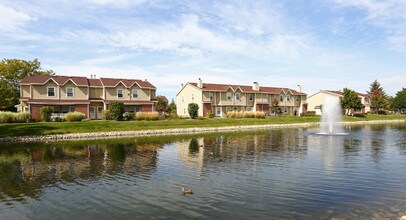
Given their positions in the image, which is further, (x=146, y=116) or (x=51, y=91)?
(x=51, y=91)

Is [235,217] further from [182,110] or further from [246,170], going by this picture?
[182,110]

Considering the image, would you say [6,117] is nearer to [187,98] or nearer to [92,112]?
[92,112]

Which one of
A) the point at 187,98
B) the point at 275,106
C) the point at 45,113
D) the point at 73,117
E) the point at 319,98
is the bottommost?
the point at 73,117

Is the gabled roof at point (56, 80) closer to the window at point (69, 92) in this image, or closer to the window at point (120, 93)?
the window at point (69, 92)

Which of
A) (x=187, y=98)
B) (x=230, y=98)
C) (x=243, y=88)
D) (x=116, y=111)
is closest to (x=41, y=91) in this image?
(x=116, y=111)

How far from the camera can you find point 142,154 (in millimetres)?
26031

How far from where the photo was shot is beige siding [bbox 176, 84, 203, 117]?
70562 mm

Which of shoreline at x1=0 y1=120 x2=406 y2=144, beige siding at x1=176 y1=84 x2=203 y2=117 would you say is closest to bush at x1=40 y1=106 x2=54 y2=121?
shoreline at x1=0 y1=120 x2=406 y2=144

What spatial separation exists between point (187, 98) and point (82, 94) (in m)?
25.3

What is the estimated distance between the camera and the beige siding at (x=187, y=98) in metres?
70.6

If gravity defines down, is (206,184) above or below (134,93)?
below

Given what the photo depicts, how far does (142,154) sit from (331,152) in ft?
50.0

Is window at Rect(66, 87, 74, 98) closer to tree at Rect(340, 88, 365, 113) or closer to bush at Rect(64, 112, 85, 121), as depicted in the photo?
bush at Rect(64, 112, 85, 121)

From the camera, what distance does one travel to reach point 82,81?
58.0 m
